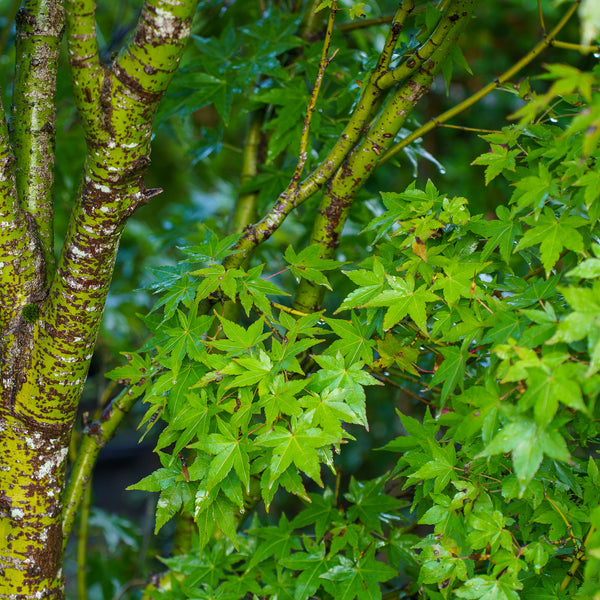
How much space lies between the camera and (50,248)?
0.81 metres

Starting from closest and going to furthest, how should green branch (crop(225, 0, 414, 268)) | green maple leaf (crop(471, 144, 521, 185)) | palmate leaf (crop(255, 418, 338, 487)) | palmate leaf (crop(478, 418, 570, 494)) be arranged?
palmate leaf (crop(478, 418, 570, 494)), palmate leaf (crop(255, 418, 338, 487)), green maple leaf (crop(471, 144, 521, 185)), green branch (crop(225, 0, 414, 268))

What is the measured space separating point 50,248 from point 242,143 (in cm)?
59

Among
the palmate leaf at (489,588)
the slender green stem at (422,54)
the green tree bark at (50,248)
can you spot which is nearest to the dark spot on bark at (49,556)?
the green tree bark at (50,248)

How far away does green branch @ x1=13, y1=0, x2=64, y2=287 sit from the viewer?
72 centimetres

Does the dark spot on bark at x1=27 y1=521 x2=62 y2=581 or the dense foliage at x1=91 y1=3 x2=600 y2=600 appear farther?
the dark spot on bark at x1=27 y1=521 x2=62 y2=581

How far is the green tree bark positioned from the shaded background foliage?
103 millimetres

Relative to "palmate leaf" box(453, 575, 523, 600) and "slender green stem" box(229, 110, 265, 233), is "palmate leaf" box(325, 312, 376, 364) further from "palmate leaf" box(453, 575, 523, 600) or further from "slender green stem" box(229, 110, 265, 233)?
"slender green stem" box(229, 110, 265, 233)

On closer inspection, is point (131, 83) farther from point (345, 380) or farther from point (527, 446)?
point (527, 446)

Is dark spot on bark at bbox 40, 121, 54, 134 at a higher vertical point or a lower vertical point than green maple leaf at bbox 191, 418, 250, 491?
higher

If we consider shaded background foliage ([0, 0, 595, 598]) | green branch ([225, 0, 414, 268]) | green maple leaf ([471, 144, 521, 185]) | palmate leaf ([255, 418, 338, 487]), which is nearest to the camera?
palmate leaf ([255, 418, 338, 487])

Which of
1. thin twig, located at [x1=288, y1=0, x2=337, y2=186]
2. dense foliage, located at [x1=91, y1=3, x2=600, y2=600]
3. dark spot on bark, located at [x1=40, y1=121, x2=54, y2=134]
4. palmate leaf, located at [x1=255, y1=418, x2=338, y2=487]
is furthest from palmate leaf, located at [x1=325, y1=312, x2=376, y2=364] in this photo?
dark spot on bark, located at [x1=40, y1=121, x2=54, y2=134]

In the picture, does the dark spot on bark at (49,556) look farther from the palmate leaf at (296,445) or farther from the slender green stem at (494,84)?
the slender green stem at (494,84)

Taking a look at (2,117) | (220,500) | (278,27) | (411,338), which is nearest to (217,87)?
(278,27)

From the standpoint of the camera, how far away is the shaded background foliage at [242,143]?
3.43 ft
